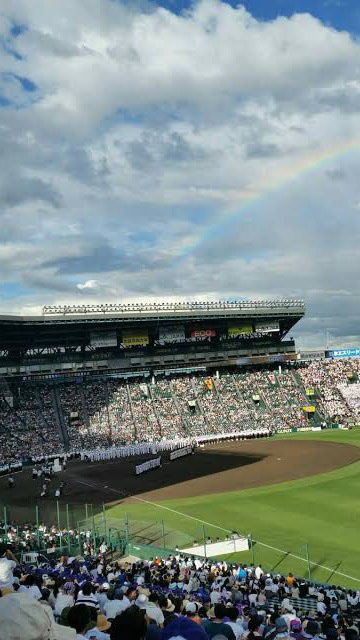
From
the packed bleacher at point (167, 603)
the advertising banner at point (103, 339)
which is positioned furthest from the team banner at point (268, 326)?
the packed bleacher at point (167, 603)

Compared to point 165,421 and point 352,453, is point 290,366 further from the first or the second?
point 352,453

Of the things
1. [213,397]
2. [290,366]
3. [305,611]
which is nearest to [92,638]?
[305,611]

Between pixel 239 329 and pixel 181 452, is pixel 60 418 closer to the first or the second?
pixel 181 452

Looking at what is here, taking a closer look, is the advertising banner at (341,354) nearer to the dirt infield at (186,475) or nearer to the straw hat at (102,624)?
the dirt infield at (186,475)

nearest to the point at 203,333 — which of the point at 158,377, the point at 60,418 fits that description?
the point at 158,377

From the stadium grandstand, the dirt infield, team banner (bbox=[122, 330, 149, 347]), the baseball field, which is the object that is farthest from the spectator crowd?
team banner (bbox=[122, 330, 149, 347])

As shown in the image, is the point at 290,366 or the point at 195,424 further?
the point at 290,366

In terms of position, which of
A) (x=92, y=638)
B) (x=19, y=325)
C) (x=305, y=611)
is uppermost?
(x=19, y=325)
